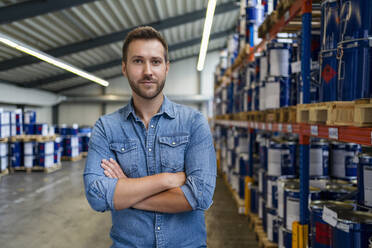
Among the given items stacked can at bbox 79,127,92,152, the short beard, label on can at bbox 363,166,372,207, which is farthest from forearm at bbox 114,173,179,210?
stacked can at bbox 79,127,92,152

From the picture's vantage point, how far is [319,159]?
10.2 feet

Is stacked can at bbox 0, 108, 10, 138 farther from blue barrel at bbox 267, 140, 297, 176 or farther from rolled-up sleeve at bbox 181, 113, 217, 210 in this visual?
rolled-up sleeve at bbox 181, 113, 217, 210

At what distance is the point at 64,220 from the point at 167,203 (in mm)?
4583

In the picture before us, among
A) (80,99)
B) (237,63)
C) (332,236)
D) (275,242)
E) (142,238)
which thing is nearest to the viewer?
(142,238)

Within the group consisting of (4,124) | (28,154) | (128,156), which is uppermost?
(4,124)

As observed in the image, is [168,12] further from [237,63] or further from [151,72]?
[151,72]

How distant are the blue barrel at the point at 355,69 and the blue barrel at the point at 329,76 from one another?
7 centimetres

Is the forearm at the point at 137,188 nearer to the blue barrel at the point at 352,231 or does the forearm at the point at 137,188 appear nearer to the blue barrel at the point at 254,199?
the blue barrel at the point at 352,231

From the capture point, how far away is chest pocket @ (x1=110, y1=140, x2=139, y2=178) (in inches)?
70.6

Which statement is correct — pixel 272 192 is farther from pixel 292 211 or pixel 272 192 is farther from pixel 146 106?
pixel 146 106

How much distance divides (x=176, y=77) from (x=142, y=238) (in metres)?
19.7

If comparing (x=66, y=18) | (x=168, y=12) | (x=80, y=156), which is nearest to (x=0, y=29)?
(x=66, y=18)

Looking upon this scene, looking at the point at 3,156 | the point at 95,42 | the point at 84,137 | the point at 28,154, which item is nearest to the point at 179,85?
the point at 84,137

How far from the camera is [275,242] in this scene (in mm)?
3771
